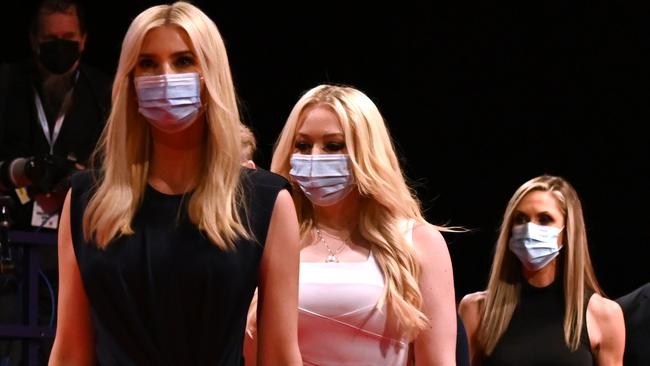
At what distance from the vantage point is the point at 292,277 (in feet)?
7.39

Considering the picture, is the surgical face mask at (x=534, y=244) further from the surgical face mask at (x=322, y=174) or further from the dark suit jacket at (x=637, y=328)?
the surgical face mask at (x=322, y=174)

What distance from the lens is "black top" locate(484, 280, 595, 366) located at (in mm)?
4641

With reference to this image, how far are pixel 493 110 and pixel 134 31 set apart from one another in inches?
153

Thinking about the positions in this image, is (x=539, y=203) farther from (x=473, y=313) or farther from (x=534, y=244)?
(x=473, y=313)

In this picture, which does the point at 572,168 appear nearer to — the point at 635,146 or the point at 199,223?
the point at 635,146

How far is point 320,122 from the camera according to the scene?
3391 millimetres

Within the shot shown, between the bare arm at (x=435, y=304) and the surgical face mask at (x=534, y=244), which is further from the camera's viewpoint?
the surgical face mask at (x=534, y=244)

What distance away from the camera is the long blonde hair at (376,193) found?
329 centimetres

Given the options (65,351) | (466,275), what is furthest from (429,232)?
(466,275)

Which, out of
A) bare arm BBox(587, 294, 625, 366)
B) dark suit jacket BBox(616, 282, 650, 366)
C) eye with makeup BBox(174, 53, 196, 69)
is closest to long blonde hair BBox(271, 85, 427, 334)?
eye with makeup BBox(174, 53, 196, 69)

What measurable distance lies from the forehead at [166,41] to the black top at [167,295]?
12.2 inches

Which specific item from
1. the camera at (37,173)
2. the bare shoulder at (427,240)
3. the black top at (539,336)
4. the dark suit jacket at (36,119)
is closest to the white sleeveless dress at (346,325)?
the bare shoulder at (427,240)

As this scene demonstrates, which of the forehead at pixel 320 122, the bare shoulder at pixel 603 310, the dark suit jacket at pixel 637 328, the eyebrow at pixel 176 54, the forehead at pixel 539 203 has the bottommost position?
the dark suit jacket at pixel 637 328

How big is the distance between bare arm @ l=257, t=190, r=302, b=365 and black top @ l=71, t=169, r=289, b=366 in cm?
5
